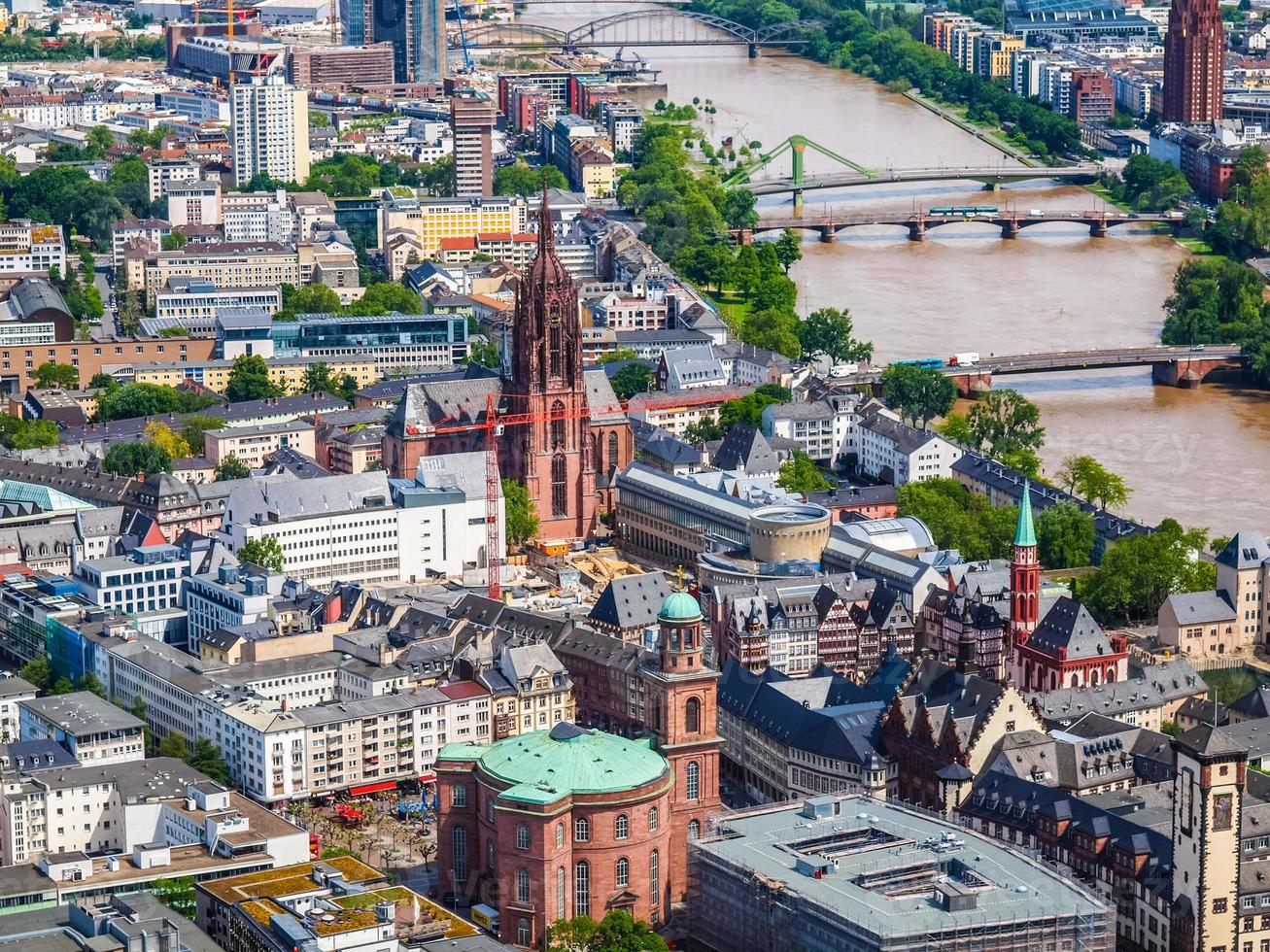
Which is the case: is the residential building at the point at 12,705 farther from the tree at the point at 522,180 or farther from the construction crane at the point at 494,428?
the tree at the point at 522,180

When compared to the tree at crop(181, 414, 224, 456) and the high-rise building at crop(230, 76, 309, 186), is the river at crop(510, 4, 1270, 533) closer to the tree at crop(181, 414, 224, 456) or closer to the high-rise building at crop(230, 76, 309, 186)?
the high-rise building at crop(230, 76, 309, 186)

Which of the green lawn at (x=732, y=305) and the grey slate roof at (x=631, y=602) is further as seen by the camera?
the green lawn at (x=732, y=305)

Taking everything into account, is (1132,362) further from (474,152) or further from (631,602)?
(474,152)

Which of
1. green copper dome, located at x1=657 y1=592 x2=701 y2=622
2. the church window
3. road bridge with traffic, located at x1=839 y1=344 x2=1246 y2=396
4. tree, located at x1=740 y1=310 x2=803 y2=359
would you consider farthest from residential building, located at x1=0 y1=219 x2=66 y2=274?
green copper dome, located at x1=657 y1=592 x2=701 y2=622

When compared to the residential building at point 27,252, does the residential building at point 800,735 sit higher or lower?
lower

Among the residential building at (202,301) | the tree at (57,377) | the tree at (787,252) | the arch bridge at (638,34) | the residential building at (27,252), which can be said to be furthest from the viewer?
the arch bridge at (638,34)

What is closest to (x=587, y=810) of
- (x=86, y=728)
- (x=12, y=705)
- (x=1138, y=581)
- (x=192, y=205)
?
(x=86, y=728)

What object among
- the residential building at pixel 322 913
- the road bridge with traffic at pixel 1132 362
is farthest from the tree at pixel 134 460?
the residential building at pixel 322 913
